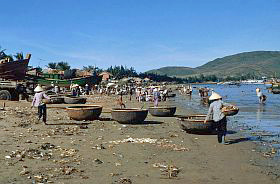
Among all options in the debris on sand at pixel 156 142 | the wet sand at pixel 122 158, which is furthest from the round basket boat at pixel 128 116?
the debris on sand at pixel 156 142

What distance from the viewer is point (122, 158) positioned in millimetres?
9164

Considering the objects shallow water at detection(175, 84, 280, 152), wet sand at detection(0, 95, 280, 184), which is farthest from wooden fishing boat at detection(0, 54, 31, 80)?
wet sand at detection(0, 95, 280, 184)

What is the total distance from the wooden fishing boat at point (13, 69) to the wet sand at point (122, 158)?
24929 millimetres

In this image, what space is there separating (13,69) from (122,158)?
107 feet

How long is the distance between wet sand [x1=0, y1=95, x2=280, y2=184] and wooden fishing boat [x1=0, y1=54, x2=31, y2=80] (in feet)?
81.8

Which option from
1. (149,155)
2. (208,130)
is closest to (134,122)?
(208,130)

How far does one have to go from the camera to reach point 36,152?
9.46 metres

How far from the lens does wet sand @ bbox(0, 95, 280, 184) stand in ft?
23.9

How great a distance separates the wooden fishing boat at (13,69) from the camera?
36719 millimetres

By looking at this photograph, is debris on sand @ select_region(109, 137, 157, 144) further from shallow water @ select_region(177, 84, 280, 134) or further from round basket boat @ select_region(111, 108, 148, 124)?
shallow water @ select_region(177, 84, 280, 134)

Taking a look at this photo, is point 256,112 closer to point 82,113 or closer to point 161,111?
point 161,111

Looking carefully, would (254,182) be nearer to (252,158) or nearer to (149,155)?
(252,158)

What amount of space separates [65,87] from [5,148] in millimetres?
52944

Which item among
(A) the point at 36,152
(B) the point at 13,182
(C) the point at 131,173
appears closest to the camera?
(B) the point at 13,182
